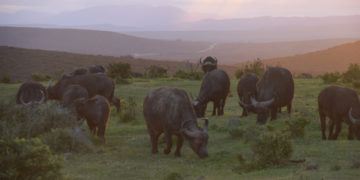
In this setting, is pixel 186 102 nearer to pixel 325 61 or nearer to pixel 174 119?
pixel 174 119

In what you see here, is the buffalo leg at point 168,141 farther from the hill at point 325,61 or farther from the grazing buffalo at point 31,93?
the hill at point 325,61

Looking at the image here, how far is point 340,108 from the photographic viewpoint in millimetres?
12906

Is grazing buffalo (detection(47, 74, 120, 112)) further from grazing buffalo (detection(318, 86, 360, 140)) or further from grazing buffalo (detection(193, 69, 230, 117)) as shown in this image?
grazing buffalo (detection(318, 86, 360, 140))

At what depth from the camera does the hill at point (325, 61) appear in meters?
82.2

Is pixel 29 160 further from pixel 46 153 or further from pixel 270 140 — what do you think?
pixel 270 140

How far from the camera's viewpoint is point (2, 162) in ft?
23.4

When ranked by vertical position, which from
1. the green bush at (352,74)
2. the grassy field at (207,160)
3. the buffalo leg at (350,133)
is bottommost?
the grassy field at (207,160)

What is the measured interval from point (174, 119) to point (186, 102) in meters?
0.61

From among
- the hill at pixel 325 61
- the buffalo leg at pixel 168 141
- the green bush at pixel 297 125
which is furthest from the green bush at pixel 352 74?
the hill at pixel 325 61

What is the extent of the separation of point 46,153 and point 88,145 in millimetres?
5041

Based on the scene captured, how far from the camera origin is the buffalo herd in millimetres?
11906

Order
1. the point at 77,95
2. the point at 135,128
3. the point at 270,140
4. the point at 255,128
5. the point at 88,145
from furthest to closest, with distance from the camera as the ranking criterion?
the point at 135,128 → the point at 77,95 → the point at 255,128 → the point at 88,145 → the point at 270,140

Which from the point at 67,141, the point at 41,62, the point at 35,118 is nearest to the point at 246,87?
the point at 67,141

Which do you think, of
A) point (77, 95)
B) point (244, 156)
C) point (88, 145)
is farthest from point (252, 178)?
point (77, 95)
